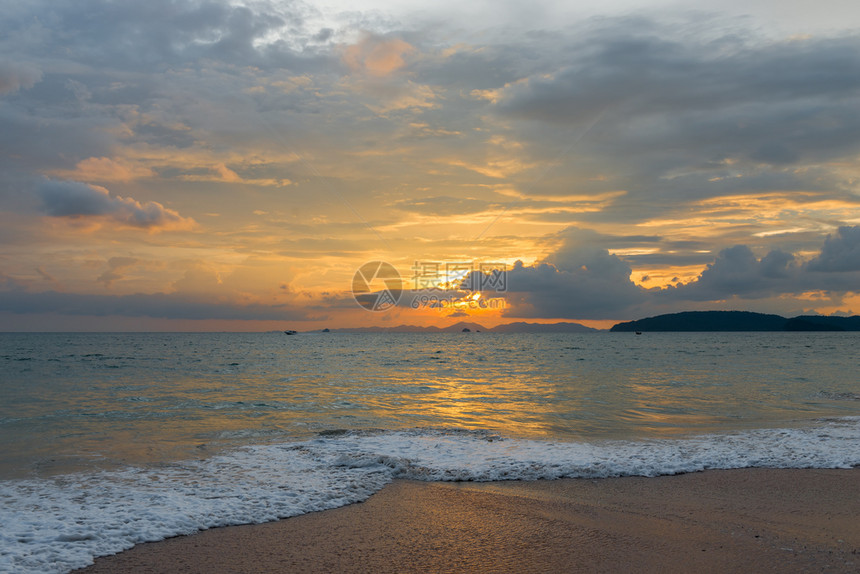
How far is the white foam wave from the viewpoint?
7.76 m

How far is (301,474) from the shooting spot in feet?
36.9

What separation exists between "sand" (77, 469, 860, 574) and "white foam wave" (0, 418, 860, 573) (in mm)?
698

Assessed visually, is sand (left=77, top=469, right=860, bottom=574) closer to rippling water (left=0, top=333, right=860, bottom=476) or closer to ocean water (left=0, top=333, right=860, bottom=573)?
ocean water (left=0, top=333, right=860, bottom=573)

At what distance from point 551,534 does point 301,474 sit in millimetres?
5732

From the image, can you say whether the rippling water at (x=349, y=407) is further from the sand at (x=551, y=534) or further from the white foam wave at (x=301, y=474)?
the sand at (x=551, y=534)

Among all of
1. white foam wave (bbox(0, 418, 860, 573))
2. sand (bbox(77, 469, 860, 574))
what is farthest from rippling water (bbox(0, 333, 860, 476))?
sand (bbox(77, 469, 860, 574))

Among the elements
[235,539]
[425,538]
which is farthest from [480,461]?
[235,539]

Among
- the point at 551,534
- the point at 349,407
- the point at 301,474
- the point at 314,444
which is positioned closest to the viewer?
the point at 551,534

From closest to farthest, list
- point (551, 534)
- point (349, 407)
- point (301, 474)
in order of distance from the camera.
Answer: point (551, 534)
point (301, 474)
point (349, 407)

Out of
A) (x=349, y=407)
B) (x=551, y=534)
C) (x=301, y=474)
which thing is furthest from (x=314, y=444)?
(x=551, y=534)

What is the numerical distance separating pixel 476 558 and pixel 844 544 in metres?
4.81

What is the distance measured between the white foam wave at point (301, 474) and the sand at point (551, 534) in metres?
0.70

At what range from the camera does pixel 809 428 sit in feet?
55.1

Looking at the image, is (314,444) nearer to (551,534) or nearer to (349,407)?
(349,407)
